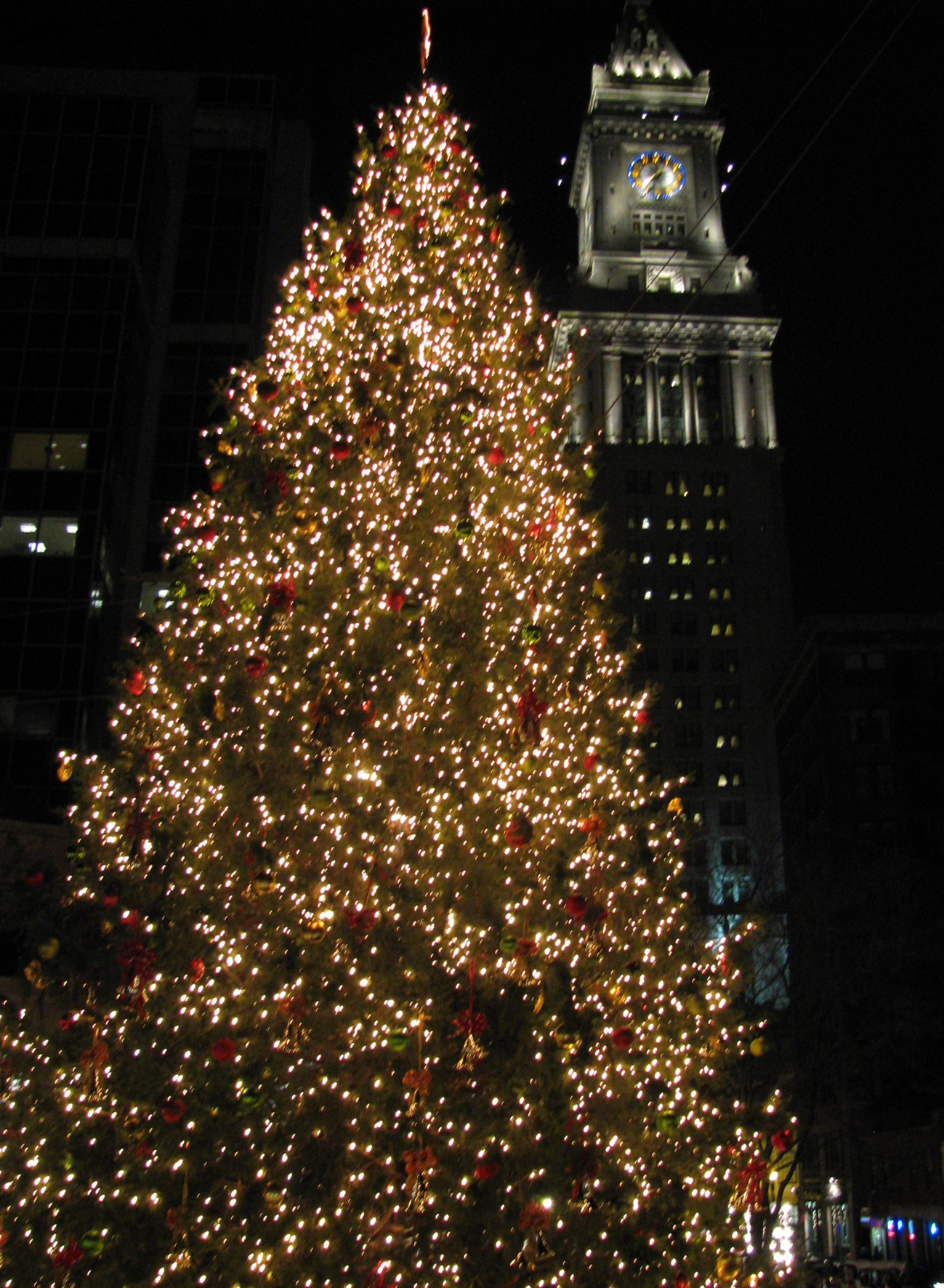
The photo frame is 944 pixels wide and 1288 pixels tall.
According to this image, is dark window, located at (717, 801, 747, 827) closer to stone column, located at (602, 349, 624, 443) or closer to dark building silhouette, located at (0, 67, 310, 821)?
stone column, located at (602, 349, 624, 443)

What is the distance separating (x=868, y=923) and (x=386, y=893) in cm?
2114

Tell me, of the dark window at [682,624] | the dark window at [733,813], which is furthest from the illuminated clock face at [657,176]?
the dark window at [733,813]

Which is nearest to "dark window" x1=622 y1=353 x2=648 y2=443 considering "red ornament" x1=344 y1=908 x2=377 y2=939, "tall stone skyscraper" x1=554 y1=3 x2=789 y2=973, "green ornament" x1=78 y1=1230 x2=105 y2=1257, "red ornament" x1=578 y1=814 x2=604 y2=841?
"tall stone skyscraper" x1=554 y1=3 x2=789 y2=973

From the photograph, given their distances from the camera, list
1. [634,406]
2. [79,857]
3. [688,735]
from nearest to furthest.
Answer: [79,857] < [688,735] < [634,406]

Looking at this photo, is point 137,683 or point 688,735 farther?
point 688,735

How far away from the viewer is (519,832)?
6906 millimetres

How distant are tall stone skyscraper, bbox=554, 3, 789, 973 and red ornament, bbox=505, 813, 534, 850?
49126mm

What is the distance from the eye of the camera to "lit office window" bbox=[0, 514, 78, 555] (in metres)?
29.7

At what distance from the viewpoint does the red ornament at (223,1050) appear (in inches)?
253

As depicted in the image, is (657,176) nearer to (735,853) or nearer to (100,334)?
(735,853)

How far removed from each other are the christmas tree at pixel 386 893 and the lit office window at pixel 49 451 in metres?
23.7

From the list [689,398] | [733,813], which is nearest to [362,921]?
[733,813]

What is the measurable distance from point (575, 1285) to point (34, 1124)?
11.0 ft

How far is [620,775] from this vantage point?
8070mm
